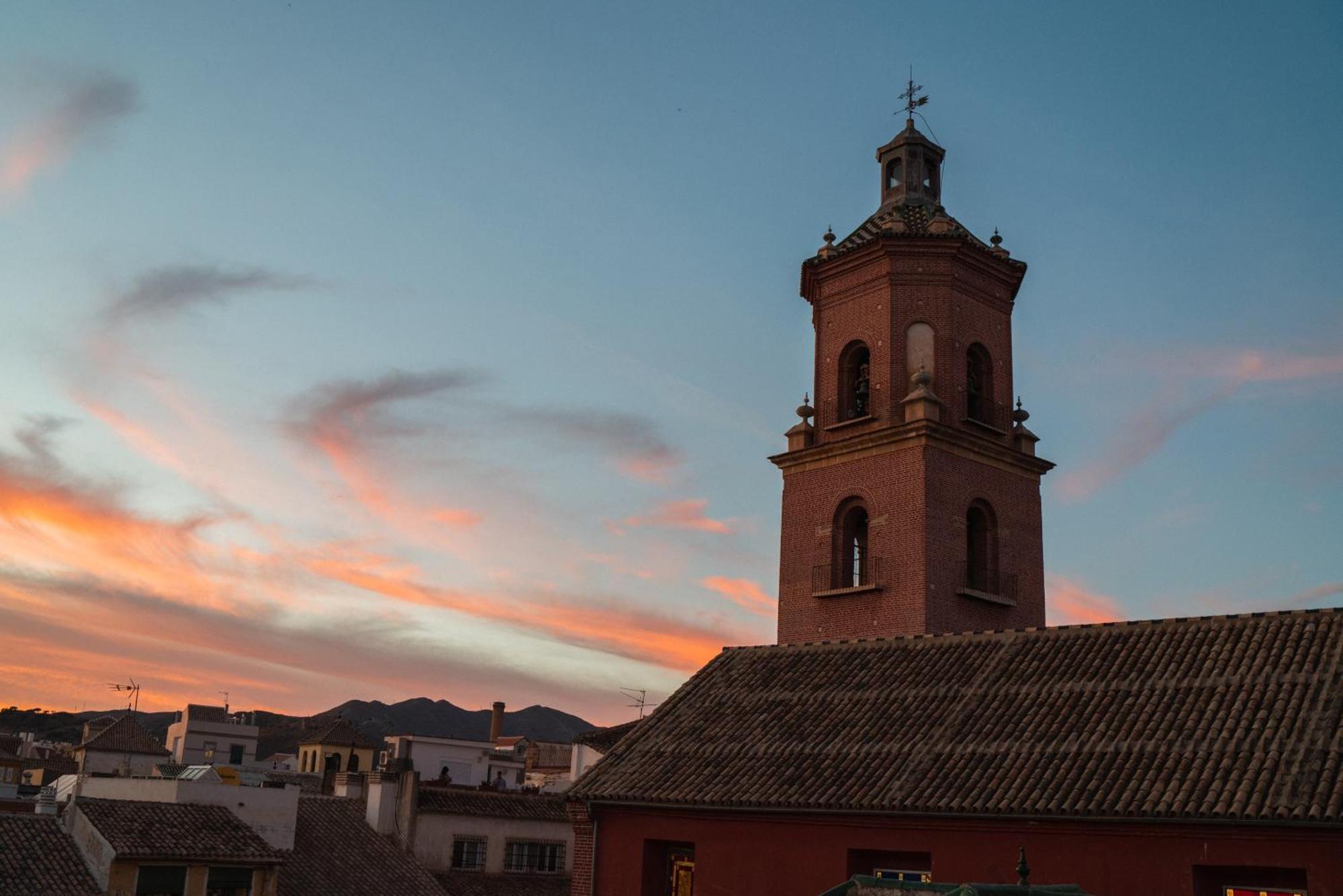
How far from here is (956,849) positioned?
15906 mm

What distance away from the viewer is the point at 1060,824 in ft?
49.1

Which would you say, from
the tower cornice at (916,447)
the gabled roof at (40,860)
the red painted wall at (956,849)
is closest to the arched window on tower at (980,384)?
the tower cornice at (916,447)

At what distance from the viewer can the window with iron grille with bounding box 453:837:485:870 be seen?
3822cm

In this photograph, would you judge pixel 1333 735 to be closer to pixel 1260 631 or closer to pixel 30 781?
pixel 1260 631

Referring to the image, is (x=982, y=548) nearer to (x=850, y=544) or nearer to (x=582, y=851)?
(x=850, y=544)

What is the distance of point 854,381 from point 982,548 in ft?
15.2

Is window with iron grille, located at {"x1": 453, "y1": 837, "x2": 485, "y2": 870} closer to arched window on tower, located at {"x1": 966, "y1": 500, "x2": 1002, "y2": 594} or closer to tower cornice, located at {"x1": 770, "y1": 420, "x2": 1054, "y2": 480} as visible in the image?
tower cornice, located at {"x1": 770, "y1": 420, "x2": 1054, "y2": 480}

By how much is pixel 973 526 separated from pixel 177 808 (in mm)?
19243

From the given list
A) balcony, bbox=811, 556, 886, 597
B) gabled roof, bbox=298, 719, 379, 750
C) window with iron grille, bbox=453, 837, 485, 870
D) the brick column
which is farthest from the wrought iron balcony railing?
gabled roof, bbox=298, 719, 379, 750

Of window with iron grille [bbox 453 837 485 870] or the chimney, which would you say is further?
window with iron grille [bbox 453 837 485 870]

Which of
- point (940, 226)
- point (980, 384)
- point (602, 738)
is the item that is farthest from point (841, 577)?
point (602, 738)

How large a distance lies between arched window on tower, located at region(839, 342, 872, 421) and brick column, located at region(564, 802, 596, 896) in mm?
10838

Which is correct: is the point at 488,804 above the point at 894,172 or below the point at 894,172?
below

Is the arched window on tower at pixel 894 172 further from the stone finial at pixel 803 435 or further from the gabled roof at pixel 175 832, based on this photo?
the gabled roof at pixel 175 832
